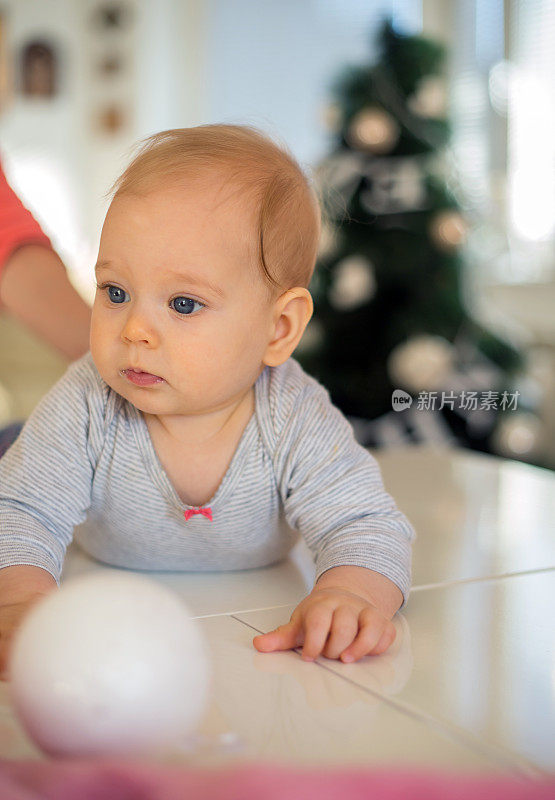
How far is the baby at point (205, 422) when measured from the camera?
2.10ft

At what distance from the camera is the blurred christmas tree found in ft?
7.78

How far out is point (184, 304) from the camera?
65 centimetres

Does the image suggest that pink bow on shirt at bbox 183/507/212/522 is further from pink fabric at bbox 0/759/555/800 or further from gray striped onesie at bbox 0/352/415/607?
pink fabric at bbox 0/759/555/800

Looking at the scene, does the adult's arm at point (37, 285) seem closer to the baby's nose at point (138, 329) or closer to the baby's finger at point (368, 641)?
the baby's nose at point (138, 329)

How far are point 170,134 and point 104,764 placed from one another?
53 cm

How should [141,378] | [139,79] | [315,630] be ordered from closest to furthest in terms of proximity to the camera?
1. [315,630]
2. [141,378]
3. [139,79]

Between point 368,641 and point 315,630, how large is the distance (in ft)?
0.12

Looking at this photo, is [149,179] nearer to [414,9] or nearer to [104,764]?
[104,764]

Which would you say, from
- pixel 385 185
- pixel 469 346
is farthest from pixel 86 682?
Result: pixel 385 185

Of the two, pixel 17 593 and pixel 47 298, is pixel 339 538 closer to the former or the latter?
pixel 17 593

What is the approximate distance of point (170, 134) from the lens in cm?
72

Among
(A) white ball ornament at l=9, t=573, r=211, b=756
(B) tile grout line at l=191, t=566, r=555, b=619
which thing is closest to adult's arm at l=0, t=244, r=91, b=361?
(B) tile grout line at l=191, t=566, r=555, b=619

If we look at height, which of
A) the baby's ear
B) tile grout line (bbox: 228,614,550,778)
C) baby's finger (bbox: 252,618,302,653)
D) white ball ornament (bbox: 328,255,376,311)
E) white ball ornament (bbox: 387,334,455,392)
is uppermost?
the baby's ear

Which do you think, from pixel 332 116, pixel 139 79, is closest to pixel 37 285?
pixel 332 116
